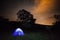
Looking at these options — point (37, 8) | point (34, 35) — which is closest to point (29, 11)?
point (37, 8)

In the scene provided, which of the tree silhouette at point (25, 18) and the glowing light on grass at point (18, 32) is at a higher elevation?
the tree silhouette at point (25, 18)

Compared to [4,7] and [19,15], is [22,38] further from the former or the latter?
[4,7]

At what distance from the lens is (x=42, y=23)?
150 centimetres

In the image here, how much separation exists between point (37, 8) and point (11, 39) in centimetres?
32

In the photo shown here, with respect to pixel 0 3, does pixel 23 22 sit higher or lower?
lower

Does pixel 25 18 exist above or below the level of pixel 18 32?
above

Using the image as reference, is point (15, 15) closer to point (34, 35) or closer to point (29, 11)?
point (29, 11)

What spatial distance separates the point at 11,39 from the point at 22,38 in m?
0.08

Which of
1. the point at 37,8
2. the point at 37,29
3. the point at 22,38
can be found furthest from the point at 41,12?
the point at 22,38

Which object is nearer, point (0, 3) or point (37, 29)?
point (37, 29)

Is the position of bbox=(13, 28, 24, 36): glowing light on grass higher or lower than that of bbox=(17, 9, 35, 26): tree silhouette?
lower

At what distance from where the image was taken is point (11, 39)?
143 centimetres

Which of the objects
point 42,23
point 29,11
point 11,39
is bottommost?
point 11,39

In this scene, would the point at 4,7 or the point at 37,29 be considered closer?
the point at 37,29
